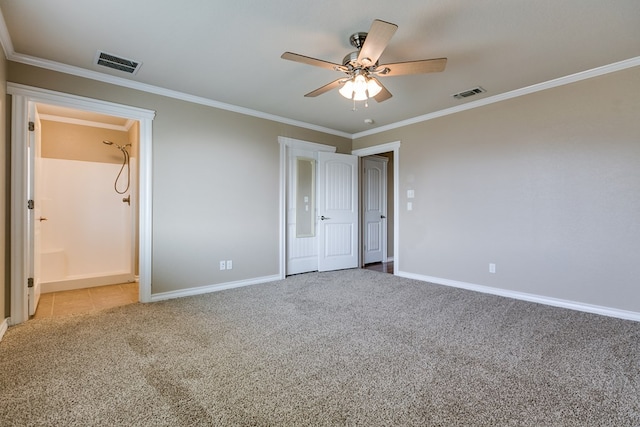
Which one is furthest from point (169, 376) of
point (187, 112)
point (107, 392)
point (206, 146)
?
point (187, 112)

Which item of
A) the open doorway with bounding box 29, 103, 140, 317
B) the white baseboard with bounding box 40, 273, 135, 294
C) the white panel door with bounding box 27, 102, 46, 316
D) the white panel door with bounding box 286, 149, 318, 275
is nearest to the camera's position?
the white panel door with bounding box 27, 102, 46, 316

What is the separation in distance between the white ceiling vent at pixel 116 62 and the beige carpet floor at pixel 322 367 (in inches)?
98.2

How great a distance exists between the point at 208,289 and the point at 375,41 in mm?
3352

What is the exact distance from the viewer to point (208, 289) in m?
3.81

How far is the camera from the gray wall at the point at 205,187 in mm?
3463

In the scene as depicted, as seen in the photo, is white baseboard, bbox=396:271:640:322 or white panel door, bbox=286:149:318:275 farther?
white panel door, bbox=286:149:318:275

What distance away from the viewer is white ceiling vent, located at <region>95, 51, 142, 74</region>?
2754 mm

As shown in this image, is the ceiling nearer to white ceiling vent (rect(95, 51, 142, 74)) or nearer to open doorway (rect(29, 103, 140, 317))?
white ceiling vent (rect(95, 51, 142, 74))

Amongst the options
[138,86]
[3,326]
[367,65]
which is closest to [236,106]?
[138,86]

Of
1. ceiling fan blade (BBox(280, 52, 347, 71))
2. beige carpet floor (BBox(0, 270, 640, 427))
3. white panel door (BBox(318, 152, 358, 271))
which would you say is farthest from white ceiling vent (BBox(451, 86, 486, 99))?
beige carpet floor (BBox(0, 270, 640, 427))

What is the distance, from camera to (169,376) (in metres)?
1.86

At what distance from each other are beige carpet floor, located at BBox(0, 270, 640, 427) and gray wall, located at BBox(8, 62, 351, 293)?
0.70 meters

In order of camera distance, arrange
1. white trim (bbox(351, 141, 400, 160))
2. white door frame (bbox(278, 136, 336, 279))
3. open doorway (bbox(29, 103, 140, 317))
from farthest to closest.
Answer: white trim (bbox(351, 141, 400, 160)), white door frame (bbox(278, 136, 336, 279)), open doorway (bbox(29, 103, 140, 317))

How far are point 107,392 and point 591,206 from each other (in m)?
4.40
